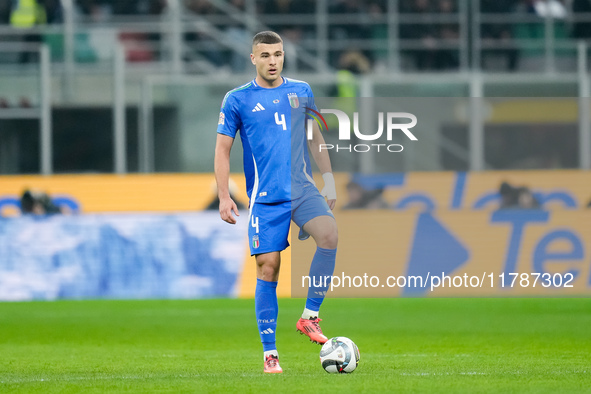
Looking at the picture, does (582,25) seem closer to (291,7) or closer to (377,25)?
(377,25)

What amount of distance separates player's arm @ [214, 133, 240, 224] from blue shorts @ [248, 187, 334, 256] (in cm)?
13

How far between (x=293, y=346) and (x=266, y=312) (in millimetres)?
2726

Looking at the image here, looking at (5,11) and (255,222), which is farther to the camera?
(5,11)

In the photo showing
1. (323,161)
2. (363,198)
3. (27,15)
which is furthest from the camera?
(27,15)

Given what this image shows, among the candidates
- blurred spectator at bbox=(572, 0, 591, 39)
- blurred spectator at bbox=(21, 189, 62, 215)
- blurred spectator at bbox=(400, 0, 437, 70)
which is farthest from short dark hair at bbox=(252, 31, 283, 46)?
blurred spectator at bbox=(572, 0, 591, 39)

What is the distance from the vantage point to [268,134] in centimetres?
648

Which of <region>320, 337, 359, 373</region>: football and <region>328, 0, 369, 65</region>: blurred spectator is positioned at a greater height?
<region>328, 0, 369, 65</region>: blurred spectator

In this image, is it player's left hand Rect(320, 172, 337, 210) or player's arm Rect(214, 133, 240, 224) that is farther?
player's left hand Rect(320, 172, 337, 210)

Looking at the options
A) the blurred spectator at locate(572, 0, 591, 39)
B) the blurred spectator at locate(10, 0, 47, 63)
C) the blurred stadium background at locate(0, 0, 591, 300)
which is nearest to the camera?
the blurred stadium background at locate(0, 0, 591, 300)

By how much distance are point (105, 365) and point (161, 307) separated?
6116 mm

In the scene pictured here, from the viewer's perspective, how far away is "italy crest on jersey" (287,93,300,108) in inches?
257

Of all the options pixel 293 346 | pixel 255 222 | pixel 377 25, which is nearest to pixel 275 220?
pixel 255 222

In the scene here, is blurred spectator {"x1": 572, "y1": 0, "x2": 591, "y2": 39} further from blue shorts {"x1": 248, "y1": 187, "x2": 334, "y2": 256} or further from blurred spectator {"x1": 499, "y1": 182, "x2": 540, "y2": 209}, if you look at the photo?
blue shorts {"x1": 248, "y1": 187, "x2": 334, "y2": 256}

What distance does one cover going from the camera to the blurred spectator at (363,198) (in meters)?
14.7
